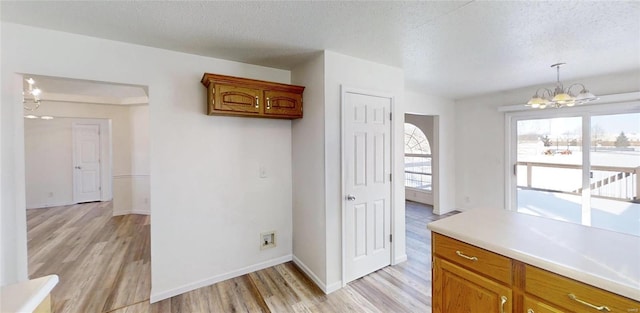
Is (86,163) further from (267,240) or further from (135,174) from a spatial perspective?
(267,240)

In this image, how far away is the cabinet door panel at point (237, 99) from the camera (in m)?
2.26

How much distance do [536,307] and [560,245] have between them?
34 cm

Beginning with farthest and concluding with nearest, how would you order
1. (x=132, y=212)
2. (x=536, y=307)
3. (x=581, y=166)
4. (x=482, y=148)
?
(x=132, y=212) < (x=482, y=148) < (x=581, y=166) < (x=536, y=307)

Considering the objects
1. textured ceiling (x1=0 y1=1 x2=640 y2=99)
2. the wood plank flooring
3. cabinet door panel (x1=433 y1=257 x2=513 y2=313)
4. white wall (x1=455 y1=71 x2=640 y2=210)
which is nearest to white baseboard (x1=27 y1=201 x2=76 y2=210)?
the wood plank flooring

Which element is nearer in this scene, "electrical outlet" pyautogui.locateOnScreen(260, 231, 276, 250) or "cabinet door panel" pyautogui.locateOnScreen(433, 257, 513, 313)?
"cabinet door panel" pyautogui.locateOnScreen(433, 257, 513, 313)

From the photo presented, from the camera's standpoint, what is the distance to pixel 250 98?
A: 7.91ft

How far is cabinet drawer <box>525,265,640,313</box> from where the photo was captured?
3.05 ft

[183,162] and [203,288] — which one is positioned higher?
[183,162]

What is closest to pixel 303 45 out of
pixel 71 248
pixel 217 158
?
pixel 217 158

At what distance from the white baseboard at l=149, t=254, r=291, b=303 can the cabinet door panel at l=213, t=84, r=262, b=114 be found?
1735 millimetres

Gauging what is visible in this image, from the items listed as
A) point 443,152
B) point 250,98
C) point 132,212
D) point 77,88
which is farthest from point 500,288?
point 132,212

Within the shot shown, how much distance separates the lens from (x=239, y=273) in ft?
8.74

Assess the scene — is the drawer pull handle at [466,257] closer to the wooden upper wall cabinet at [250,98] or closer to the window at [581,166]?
the wooden upper wall cabinet at [250,98]

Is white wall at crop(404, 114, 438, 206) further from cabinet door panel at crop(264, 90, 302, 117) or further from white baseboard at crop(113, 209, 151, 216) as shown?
white baseboard at crop(113, 209, 151, 216)
